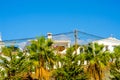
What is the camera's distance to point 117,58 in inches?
1877

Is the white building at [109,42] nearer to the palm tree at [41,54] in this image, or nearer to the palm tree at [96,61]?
the palm tree at [96,61]

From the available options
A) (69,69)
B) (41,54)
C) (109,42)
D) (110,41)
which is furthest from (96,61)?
(110,41)

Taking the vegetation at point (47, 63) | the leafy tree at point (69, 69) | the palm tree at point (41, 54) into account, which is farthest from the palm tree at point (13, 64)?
the leafy tree at point (69, 69)

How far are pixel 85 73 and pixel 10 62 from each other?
9.49m

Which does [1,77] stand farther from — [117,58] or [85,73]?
[117,58]

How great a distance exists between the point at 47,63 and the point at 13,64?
4.49 metres

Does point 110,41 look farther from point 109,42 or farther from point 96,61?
point 96,61

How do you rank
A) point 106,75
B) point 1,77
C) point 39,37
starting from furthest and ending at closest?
point 106,75 < point 39,37 < point 1,77

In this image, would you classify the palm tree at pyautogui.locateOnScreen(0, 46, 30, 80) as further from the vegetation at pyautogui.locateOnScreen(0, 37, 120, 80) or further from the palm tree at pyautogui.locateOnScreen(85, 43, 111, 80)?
the palm tree at pyautogui.locateOnScreen(85, 43, 111, 80)

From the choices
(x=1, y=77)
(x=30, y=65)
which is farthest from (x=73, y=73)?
(x=1, y=77)

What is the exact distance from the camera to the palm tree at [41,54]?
43.8m

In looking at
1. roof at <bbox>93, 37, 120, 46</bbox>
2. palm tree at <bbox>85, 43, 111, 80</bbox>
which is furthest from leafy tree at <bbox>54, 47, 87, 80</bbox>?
roof at <bbox>93, 37, 120, 46</bbox>

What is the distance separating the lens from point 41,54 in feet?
145

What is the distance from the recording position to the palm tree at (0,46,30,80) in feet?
138
